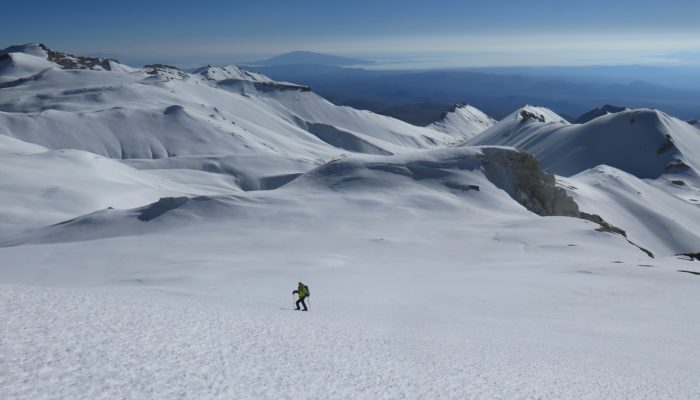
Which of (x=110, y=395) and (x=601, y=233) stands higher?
(x=110, y=395)

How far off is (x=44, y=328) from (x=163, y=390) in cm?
373

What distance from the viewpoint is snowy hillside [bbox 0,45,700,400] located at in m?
10.9

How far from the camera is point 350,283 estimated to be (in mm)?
25062

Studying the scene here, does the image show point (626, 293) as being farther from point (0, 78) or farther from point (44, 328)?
point (0, 78)

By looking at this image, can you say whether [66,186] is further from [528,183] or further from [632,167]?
[632,167]

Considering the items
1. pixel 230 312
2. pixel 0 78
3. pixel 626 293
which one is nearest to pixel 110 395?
pixel 230 312

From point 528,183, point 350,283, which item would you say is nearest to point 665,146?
point 528,183

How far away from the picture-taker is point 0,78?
585ft

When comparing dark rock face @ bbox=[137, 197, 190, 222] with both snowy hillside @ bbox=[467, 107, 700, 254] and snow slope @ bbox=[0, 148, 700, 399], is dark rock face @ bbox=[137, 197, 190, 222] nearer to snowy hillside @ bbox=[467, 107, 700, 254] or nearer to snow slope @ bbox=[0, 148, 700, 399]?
snow slope @ bbox=[0, 148, 700, 399]

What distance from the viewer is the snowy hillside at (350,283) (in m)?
10.9

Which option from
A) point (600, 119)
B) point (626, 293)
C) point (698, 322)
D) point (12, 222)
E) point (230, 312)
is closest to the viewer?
point (230, 312)

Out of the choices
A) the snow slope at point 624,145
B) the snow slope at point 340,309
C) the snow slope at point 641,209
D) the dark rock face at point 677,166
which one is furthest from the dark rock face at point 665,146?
the snow slope at point 340,309

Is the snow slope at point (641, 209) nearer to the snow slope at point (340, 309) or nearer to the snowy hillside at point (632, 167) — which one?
the snowy hillside at point (632, 167)

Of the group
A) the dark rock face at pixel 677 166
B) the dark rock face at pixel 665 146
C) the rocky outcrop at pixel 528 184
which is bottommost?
the dark rock face at pixel 677 166
